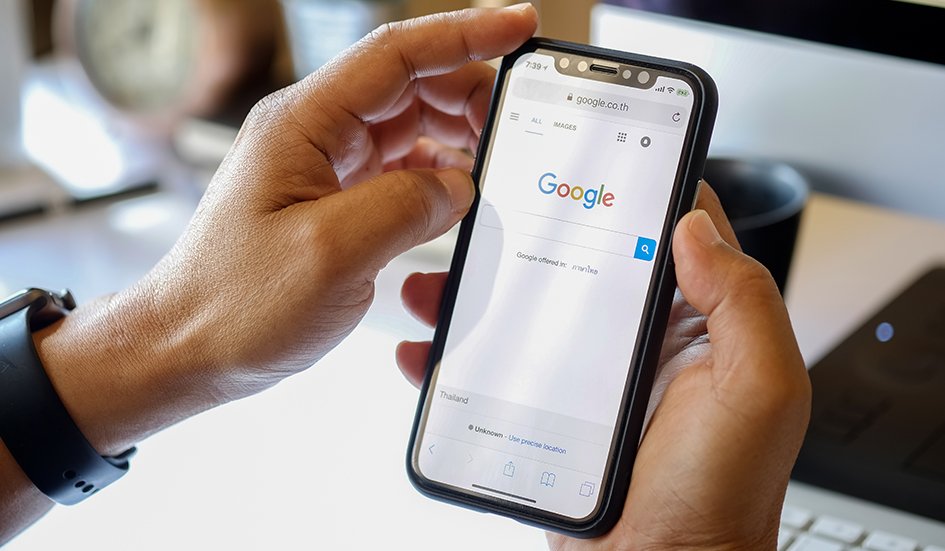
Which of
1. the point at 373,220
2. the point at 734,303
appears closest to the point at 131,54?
the point at 373,220

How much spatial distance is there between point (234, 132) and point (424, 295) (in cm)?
50

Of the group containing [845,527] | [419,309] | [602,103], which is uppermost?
[602,103]

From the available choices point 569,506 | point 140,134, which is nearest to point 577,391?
point 569,506

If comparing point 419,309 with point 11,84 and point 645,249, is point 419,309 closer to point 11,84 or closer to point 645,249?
point 645,249

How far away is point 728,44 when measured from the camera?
801mm

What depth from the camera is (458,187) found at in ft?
1.92

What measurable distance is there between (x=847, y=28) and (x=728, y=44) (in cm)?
9

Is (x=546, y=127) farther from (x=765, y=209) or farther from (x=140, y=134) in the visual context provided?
(x=140, y=134)

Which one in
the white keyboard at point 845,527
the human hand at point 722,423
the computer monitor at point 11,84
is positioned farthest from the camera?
the computer monitor at point 11,84

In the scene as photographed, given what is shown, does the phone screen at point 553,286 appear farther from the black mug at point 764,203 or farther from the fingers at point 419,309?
the black mug at point 764,203

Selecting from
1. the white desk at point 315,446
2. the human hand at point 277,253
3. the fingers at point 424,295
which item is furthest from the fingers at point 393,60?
the white desk at point 315,446

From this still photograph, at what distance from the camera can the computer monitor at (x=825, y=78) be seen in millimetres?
731

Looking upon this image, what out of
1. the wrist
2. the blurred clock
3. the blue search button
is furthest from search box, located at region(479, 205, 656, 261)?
the blurred clock

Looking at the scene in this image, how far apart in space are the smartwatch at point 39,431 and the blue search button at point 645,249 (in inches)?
12.1
